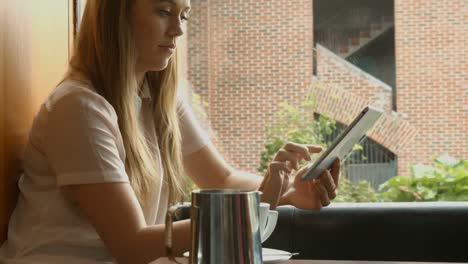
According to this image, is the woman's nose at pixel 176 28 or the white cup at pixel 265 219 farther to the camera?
the woman's nose at pixel 176 28

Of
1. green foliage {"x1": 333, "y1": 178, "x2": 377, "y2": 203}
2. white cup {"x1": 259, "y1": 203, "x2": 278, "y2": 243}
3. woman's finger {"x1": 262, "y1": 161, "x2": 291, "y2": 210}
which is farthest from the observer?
green foliage {"x1": 333, "y1": 178, "x2": 377, "y2": 203}

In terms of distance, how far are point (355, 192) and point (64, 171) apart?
4.11m

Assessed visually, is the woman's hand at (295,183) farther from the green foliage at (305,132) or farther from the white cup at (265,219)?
the green foliage at (305,132)

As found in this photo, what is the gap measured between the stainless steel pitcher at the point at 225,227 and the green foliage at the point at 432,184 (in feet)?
13.4

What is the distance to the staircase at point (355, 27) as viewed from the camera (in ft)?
17.8

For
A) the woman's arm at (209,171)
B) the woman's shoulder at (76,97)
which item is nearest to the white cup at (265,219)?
the woman's shoulder at (76,97)

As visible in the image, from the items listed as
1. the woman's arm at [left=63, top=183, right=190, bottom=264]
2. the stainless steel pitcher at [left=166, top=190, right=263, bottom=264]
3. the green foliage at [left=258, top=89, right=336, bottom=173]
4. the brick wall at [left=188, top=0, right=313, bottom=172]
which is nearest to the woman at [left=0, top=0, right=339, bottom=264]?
the woman's arm at [left=63, top=183, right=190, bottom=264]

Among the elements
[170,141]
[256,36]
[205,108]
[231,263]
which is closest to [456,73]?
[256,36]

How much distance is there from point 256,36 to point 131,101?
4472mm

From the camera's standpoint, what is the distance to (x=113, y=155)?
4.37 ft

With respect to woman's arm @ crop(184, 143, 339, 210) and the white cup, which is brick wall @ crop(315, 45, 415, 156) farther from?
the white cup

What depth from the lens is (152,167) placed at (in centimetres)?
149

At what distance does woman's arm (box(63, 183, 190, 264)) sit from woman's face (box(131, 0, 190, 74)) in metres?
0.31

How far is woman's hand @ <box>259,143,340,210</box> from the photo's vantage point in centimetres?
138
